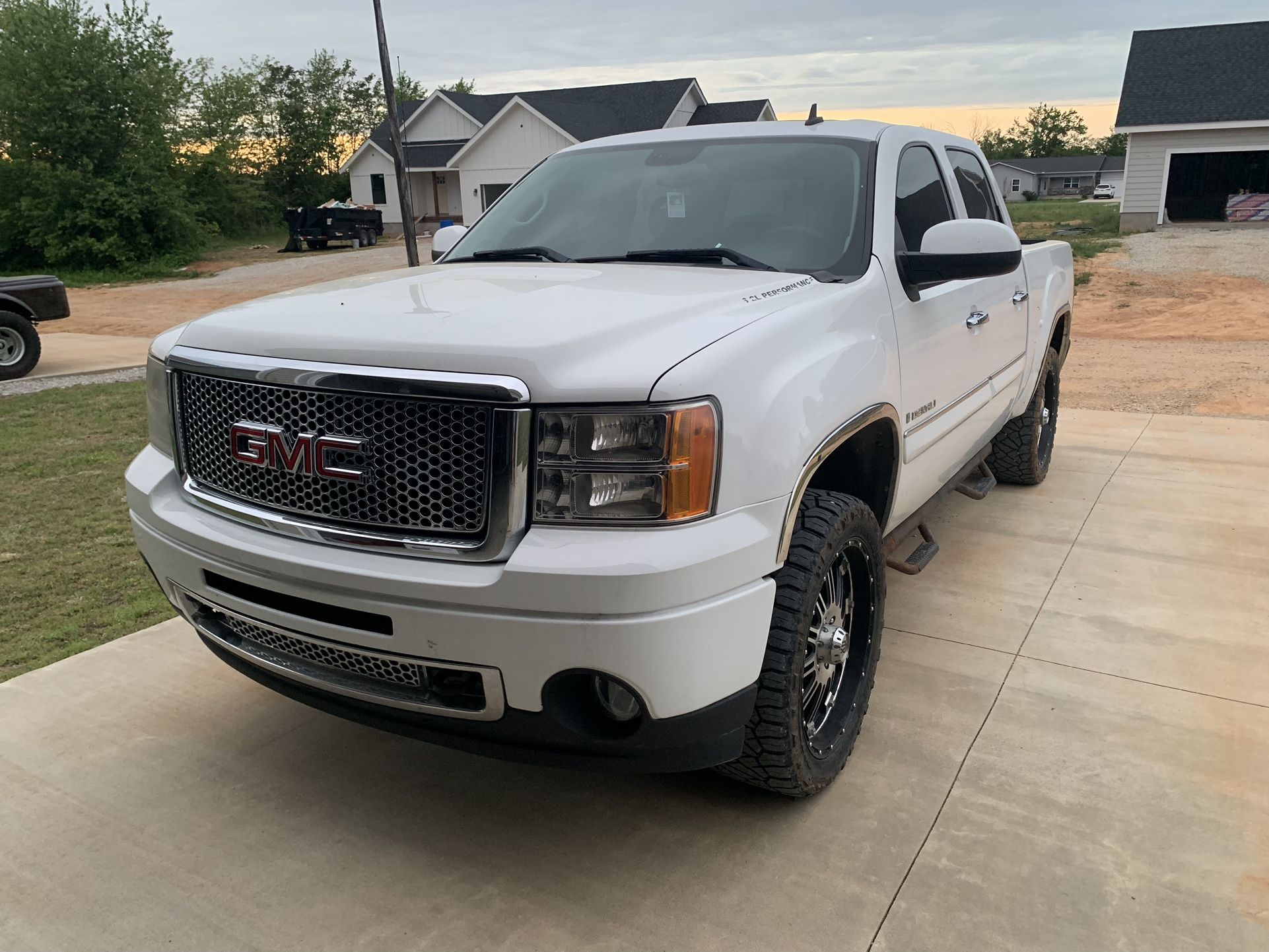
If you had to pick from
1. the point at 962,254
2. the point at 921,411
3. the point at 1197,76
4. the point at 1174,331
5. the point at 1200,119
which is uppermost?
the point at 1197,76

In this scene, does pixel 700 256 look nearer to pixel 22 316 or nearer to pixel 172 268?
pixel 22 316

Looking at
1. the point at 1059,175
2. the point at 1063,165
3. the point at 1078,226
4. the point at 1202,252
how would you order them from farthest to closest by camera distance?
the point at 1063,165 < the point at 1059,175 < the point at 1078,226 < the point at 1202,252

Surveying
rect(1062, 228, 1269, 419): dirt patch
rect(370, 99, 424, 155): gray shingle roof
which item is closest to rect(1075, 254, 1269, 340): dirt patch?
rect(1062, 228, 1269, 419): dirt patch

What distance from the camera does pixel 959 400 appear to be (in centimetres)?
389

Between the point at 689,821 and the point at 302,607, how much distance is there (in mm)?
1218

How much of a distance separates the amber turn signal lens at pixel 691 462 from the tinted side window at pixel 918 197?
1707 mm

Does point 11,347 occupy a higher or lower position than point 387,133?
lower

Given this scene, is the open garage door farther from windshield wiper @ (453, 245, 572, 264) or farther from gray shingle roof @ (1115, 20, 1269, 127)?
windshield wiper @ (453, 245, 572, 264)

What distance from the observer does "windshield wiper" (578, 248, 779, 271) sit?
3273 mm

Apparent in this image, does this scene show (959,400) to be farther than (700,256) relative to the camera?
Yes

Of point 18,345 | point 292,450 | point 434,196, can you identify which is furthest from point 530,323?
point 434,196

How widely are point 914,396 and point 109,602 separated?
352cm

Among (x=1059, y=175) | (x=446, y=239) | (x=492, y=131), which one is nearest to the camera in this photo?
(x=446, y=239)

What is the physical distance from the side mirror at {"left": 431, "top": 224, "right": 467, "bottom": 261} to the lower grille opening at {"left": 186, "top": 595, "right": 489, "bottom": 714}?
2.11 meters
